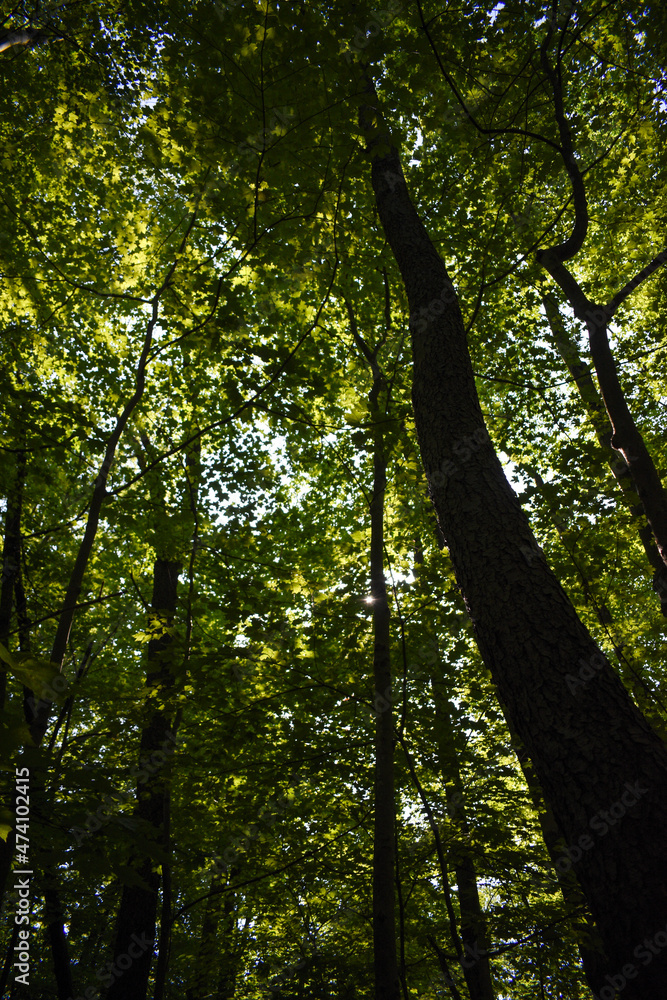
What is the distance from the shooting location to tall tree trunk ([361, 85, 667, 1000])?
1.61 m

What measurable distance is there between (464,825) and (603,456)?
3.67m

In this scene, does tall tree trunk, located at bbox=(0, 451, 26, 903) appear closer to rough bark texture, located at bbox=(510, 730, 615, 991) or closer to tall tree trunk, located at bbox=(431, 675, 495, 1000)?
tall tree trunk, located at bbox=(431, 675, 495, 1000)

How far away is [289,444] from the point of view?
8.93m

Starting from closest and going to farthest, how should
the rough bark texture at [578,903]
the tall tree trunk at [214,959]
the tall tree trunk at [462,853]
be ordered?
the rough bark texture at [578,903] → the tall tree trunk at [462,853] → the tall tree trunk at [214,959]

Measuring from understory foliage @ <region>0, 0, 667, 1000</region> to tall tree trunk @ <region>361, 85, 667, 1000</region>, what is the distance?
0.14 meters

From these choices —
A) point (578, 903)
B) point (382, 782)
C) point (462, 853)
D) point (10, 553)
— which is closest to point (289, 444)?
point (10, 553)

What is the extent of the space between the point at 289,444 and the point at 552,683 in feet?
23.9

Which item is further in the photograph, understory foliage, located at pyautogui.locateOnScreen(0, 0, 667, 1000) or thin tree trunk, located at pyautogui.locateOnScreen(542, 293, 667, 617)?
thin tree trunk, located at pyautogui.locateOnScreen(542, 293, 667, 617)

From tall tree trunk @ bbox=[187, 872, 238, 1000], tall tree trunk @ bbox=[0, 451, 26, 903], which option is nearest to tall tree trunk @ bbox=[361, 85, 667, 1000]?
tall tree trunk @ bbox=[0, 451, 26, 903]

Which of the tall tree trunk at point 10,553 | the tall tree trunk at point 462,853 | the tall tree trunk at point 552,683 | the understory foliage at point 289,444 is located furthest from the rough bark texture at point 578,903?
the tall tree trunk at point 10,553

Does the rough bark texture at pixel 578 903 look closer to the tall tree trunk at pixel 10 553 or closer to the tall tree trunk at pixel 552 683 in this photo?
the tall tree trunk at pixel 552 683

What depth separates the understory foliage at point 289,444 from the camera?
12.1ft

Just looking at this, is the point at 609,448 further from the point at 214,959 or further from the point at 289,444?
the point at 214,959

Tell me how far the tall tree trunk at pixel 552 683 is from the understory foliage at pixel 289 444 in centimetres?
14
